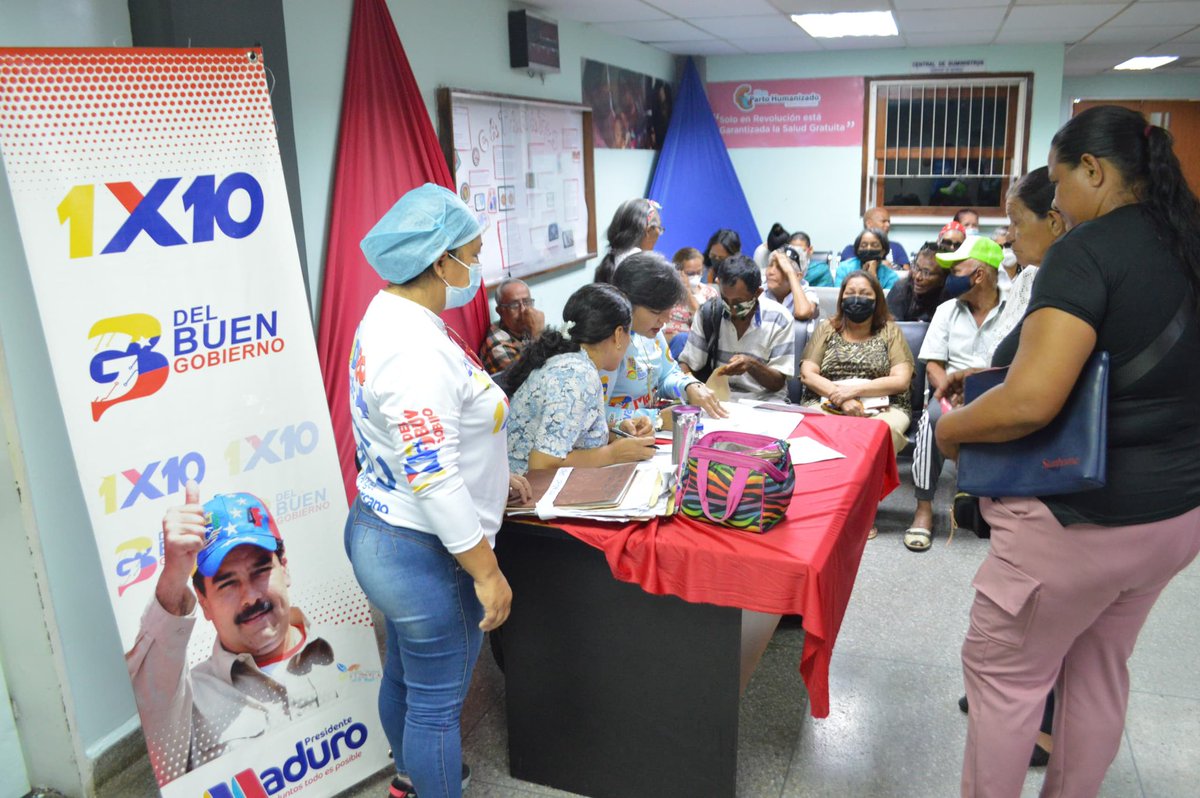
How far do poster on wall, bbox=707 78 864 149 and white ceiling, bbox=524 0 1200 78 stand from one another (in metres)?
0.36

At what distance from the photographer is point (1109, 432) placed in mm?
1669

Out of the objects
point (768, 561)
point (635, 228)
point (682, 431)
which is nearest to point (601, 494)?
point (682, 431)

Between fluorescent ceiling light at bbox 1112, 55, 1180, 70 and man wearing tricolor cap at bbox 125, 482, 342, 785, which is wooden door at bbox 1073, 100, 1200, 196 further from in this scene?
man wearing tricolor cap at bbox 125, 482, 342, 785

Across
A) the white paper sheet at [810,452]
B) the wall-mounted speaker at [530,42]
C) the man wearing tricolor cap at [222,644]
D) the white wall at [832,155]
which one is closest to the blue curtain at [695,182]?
the white wall at [832,155]

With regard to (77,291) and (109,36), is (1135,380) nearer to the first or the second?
(77,291)

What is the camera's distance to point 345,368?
3307mm

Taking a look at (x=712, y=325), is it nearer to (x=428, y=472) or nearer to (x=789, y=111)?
(x=428, y=472)

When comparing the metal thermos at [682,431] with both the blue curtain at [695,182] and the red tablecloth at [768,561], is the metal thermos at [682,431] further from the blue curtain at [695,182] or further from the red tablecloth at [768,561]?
the blue curtain at [695,182]

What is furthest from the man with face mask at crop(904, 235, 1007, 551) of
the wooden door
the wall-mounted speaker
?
the wooden door

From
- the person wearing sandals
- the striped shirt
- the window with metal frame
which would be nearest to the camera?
the person wearing sandals

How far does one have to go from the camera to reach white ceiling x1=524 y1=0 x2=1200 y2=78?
532 cm

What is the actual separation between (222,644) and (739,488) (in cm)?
127

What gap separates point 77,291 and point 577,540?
120 cm

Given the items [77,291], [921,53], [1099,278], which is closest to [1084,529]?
[1099,278]
